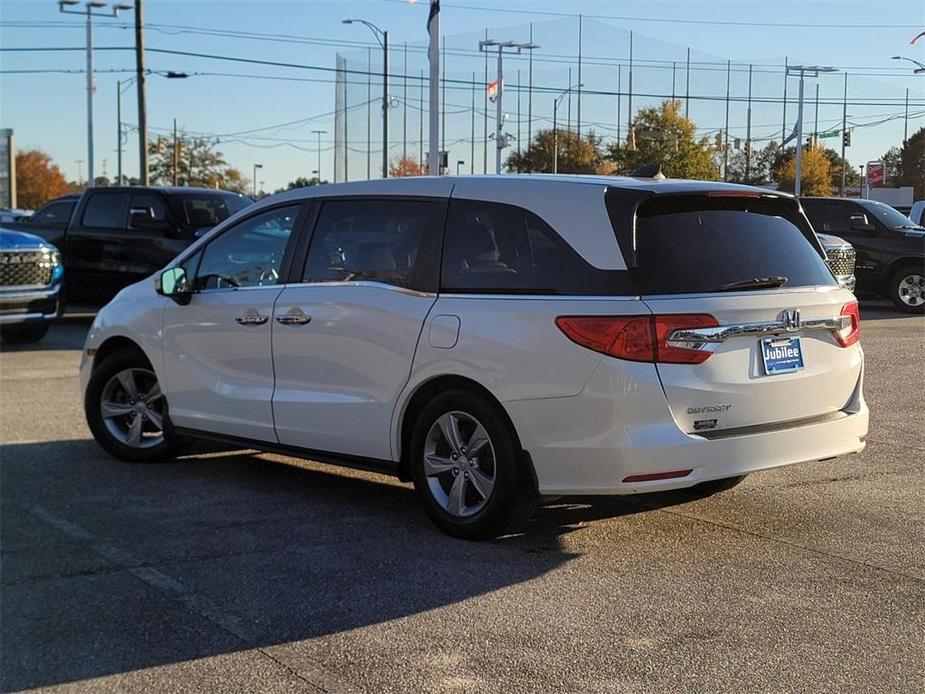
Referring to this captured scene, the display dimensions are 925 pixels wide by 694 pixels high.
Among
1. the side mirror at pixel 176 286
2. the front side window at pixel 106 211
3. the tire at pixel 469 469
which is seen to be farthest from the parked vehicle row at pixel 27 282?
the tire at pixel 469 469

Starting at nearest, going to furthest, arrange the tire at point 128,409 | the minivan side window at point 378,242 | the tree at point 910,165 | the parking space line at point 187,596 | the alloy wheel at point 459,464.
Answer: the parking space line at point 187,596, the alloy wheel at point 459,464, the minivan side window at point 378,242, the tire at point 128,409, the tree at point 910,165

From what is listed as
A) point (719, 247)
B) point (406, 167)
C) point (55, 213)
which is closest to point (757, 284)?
point (719, 247)

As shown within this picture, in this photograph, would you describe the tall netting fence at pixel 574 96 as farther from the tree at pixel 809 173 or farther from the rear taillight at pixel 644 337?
the rear taillight at pixel 644 337

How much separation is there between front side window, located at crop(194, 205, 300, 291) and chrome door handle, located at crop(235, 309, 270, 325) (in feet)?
0.61

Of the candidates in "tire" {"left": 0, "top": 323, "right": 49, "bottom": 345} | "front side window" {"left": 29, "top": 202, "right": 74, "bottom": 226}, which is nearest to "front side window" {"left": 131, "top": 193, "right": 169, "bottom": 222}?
"tire" {"left": 0, "top": 323, "right": 49, "bottom": 345}

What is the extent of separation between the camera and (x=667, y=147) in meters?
65.2

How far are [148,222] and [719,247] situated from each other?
11.5 meters

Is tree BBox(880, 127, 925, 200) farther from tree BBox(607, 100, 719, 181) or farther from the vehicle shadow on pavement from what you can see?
the vehicle shadow on pavement

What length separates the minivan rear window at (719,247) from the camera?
190 inches

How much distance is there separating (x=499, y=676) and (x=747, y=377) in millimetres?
1931

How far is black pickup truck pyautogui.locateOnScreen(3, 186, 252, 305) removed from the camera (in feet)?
49.0

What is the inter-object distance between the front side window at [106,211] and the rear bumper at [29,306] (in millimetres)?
2691

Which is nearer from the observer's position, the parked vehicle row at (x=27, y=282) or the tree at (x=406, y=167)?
the parked vehicle row at (x=27, y=282)

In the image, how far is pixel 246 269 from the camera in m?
6.45
